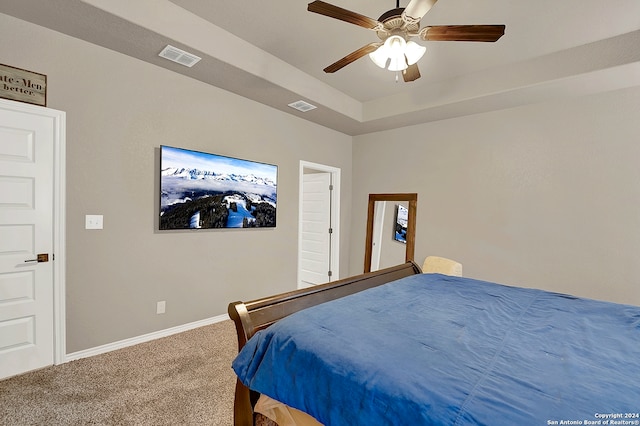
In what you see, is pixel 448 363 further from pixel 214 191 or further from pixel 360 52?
pixel 214 191

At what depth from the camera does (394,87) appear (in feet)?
12.7

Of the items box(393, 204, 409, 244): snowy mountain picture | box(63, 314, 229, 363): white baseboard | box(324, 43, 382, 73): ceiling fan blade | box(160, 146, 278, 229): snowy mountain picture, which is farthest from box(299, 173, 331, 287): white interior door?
box(324, 43, 382, 73): ceiling fan blade

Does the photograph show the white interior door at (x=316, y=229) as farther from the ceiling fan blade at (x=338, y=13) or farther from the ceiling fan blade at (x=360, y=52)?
the ceiling fan blade at (x=338, y=13)

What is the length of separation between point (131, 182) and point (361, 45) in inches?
100

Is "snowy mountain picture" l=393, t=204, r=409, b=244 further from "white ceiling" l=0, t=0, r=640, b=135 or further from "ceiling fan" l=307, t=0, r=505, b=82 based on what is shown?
"ceiling fan" l=307, t=0, r=505, b=82

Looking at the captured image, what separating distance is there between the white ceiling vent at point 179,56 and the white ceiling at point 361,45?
57 mm

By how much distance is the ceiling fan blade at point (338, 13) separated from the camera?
180 cm

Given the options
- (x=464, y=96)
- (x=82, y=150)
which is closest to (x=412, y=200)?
(x=464, y=96)

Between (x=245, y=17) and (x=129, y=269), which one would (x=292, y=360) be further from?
(x=245, y=17)

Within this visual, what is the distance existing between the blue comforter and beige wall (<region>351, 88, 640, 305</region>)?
168 centimetres

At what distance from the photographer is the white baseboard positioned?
8.28ft

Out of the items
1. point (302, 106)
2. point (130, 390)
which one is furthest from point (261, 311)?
point (302, 106)

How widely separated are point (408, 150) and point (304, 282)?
2.84 meters

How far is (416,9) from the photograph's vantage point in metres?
1.76
